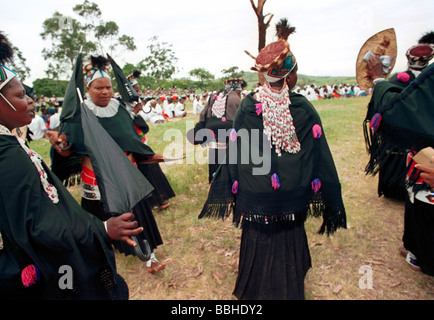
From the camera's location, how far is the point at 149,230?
3.47 m

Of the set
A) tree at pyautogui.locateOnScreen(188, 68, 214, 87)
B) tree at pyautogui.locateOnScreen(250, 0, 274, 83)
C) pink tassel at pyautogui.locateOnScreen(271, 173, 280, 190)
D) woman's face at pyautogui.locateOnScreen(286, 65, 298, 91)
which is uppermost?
tree at pyautogui.locateOnScreen(188, 68, 214, 87)

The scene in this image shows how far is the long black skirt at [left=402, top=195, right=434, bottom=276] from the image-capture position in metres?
2.80

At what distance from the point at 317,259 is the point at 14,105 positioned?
3716 mm

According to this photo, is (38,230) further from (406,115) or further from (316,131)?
(406,115)

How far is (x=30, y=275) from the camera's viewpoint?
4.70ft

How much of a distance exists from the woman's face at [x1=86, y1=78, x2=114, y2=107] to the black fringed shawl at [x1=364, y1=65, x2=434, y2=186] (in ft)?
9.99

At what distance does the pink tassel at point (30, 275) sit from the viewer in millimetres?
1405

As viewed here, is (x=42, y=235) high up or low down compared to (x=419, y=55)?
down

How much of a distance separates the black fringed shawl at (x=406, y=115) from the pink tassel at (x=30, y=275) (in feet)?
9.83

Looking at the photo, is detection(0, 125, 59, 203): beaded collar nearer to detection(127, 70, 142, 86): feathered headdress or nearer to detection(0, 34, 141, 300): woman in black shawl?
detection(0, 34, 141, 300): woman in black shawl

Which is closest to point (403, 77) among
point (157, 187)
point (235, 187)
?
point (235, 187)

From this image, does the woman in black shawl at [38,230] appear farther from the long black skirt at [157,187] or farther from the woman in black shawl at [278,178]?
the long black skirt at [157,187]

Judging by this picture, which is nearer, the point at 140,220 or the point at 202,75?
the point at 140,220

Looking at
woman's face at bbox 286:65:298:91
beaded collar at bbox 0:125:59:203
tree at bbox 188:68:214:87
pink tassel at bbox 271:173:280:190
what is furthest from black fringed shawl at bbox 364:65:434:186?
tree at bbox 188:68:214:87
